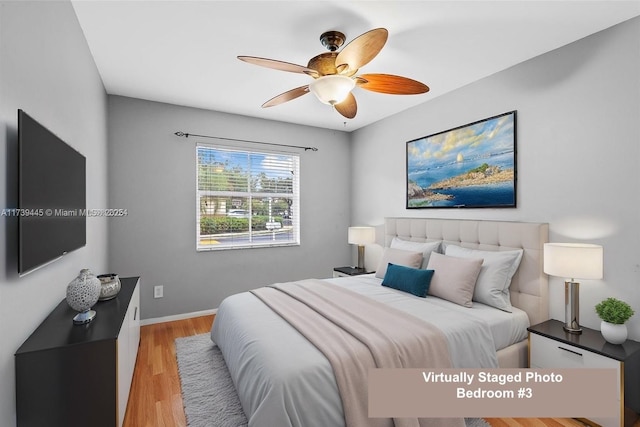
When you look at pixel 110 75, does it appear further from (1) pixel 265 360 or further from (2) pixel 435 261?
(2) pixel 435 261

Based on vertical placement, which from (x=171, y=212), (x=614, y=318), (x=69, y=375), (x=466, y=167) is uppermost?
(x=466, y=167)

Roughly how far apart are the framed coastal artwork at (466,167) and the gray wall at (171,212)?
168 cm

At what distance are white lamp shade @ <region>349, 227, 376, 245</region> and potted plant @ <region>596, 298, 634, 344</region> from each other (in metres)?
2.45

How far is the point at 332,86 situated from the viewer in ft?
6.72

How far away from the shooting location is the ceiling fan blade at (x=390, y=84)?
211 cm

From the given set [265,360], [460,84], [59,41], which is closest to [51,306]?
[265,360]

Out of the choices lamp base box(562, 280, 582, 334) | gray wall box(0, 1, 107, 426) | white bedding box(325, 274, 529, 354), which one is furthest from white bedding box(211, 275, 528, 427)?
gray wall box(0, 1, 107, 426)

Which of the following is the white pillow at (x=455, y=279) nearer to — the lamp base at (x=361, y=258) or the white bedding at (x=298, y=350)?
the white bedding at (x=298, y=350)

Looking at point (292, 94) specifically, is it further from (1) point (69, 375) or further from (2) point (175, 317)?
(2) point (175, 317)

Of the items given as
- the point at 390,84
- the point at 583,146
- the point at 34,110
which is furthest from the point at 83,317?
the point at 583,146

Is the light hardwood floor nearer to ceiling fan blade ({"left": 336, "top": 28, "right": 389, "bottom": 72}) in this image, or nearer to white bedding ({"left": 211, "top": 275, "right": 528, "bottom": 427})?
white bedding ({"left": 211, "top": 275, "right": 528, "bottom": 427})

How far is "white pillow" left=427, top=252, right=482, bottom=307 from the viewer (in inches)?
97.3

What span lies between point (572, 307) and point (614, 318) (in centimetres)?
23

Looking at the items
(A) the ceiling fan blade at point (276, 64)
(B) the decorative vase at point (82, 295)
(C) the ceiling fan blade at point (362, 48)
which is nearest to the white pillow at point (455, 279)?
(C) the ceiling fan blade at point (362, 48)
